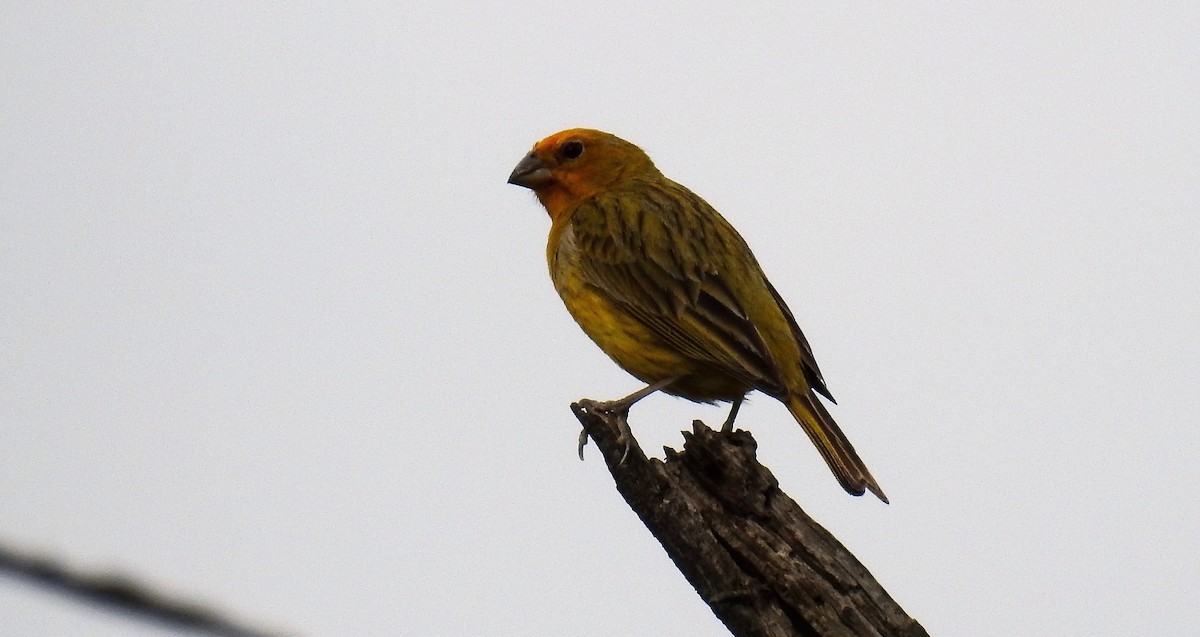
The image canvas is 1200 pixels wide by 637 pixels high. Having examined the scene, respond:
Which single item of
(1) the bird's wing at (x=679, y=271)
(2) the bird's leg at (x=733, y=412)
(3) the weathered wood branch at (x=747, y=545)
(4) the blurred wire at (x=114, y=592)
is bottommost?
(4) the blurred wire at (x=114, y=592)

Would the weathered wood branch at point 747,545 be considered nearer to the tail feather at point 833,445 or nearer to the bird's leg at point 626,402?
the bird's leg at point 626,402

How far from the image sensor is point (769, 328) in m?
6.14

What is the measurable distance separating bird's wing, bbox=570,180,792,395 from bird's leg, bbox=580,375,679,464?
0.23m

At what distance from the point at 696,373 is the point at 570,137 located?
7.73 ft

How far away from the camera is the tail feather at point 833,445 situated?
209 inches

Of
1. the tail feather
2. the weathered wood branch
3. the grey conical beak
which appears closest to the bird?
the tail feather

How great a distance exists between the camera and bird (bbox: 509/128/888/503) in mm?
5703

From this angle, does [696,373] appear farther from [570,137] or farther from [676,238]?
[570,137]

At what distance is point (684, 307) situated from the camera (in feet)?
20.1

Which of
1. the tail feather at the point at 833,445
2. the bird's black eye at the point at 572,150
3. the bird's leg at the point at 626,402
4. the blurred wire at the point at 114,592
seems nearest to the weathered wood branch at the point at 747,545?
the bird's leg at the point at 626,402

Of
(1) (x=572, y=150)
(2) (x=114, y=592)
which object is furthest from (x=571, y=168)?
(2) (x=114, y=592)

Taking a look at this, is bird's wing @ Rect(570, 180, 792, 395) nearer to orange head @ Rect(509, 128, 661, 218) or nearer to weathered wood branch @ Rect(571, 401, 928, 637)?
orange head @ Rect(509, 128, 661, 218)

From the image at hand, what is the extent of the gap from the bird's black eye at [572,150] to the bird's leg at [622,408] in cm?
219

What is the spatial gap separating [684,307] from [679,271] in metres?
0.35
